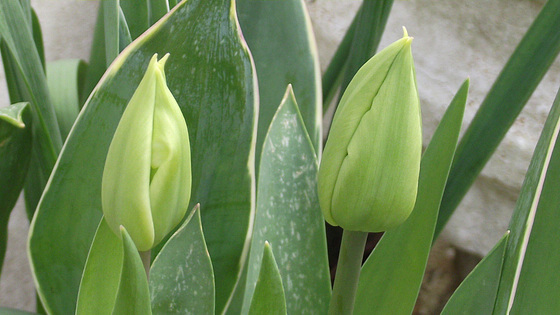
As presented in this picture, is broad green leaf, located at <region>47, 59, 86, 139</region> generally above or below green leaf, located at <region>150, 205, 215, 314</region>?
below

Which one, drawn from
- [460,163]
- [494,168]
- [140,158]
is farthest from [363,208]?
[494,168]

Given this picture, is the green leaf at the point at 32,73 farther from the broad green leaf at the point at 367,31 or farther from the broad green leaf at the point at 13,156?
the broad green leaf at the point at 367,31

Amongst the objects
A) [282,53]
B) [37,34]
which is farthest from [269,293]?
[37,34]

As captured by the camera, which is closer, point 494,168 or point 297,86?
point 297,86

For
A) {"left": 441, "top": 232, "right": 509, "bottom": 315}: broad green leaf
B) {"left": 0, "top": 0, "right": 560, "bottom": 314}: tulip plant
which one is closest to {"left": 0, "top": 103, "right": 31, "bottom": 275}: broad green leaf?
{"left": 0, "top": 0, "right": 560, "bottom": 314}: tulip plant

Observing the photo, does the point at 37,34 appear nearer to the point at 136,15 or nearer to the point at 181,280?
the point at 136,15

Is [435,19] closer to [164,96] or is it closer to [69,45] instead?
[69,45]

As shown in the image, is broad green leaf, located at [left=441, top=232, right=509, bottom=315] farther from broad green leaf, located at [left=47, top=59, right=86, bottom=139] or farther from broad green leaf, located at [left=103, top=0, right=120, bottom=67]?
broad green leaf, located at [left=47, top=59, right=86, bottom=139]
